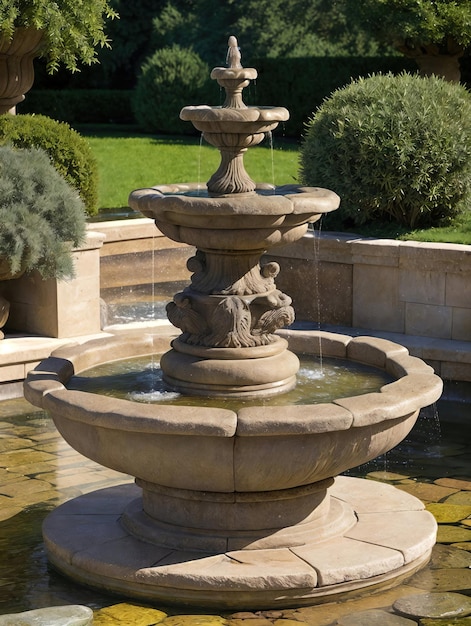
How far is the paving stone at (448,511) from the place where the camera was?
20.5 ft

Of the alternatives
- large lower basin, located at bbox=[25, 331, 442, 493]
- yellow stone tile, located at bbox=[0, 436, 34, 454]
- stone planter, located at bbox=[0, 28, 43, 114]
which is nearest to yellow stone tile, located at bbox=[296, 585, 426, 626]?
large lower basin, located at bbox=[25, 331, 442, 493]

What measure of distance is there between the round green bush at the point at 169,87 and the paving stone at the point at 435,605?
67.7 ft

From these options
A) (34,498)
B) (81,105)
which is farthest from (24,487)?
(81,105)

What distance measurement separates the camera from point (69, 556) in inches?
215

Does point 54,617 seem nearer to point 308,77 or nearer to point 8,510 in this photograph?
point 8,510

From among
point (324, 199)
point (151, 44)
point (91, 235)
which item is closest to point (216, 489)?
point (324, 199)

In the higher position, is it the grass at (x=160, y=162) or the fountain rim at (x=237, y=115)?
the fountain rim at (x=237, y=115)

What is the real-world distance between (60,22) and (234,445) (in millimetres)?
7209

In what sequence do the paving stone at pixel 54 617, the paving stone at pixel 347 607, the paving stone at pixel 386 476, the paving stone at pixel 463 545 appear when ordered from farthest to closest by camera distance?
1. the paving stone at pixel 386 476
2. the paving stone at pixel 463 545
3. the paving stone at pixel 347 607
4. the paving stone at pixel 54 617

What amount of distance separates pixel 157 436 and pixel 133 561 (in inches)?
25.3

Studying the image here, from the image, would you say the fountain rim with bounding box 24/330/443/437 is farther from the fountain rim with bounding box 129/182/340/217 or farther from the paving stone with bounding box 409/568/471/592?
the fountain rim with bounding box 129/182/340/217

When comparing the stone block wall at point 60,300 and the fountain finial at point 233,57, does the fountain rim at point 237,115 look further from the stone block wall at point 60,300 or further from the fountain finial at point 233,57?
the stone block wall at point 60,300

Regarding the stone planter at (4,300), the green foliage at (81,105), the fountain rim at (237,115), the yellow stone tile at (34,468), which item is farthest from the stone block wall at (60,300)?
the green foliage at (81,105)

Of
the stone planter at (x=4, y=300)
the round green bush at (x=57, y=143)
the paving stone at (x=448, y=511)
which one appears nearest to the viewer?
the paving stone at (x=448, y=511)
